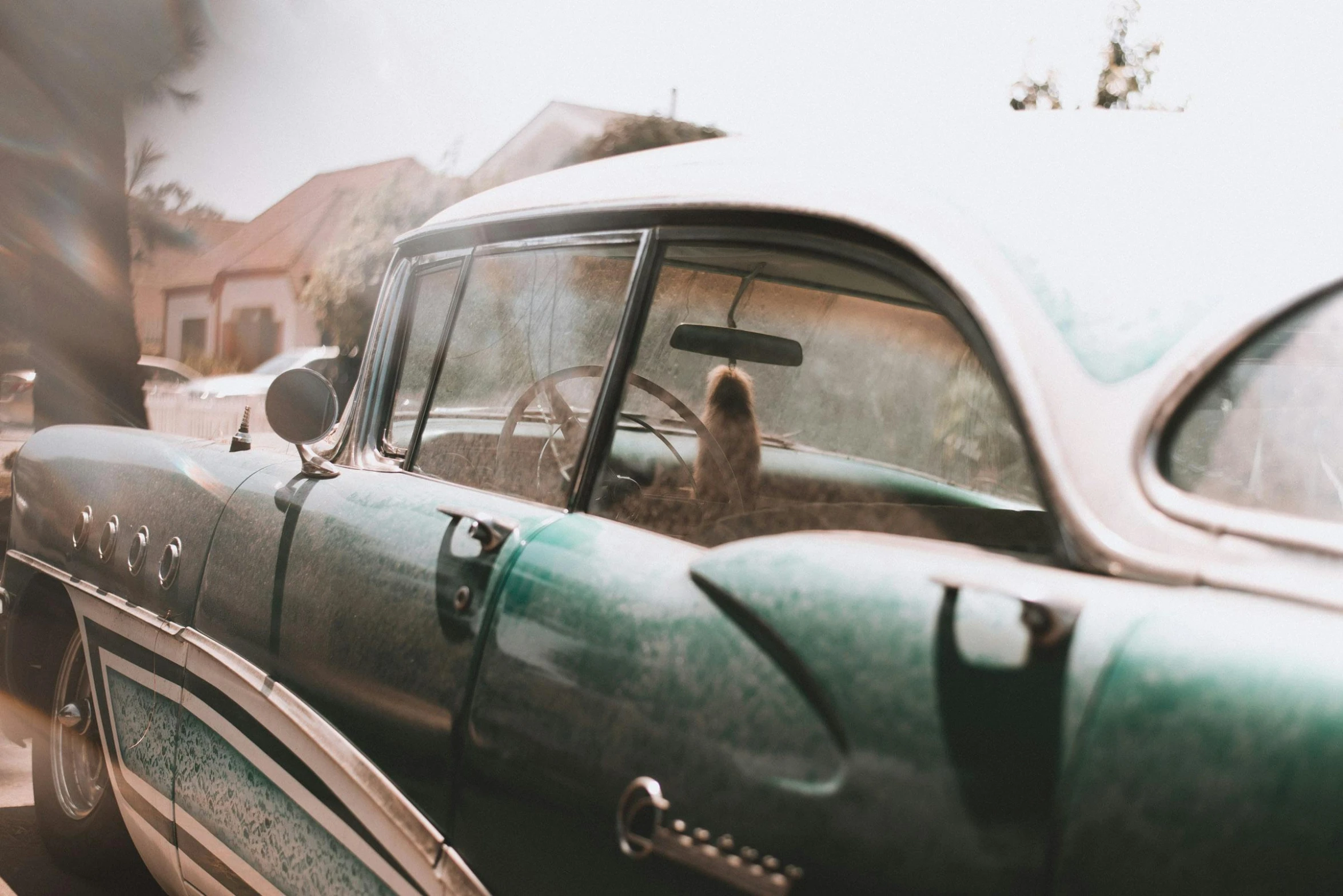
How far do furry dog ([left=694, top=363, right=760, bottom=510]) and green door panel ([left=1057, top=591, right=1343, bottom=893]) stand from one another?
3.06 feet

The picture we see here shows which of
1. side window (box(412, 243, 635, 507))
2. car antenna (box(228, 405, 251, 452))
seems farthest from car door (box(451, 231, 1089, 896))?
car antenna (box(228, 405, 251, 452))

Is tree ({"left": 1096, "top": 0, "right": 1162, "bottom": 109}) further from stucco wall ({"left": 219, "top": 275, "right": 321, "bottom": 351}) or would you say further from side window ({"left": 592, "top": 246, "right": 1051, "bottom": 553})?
stucco wall ({"left": 219, "top": 275, "right": 321, "bottom": 351})

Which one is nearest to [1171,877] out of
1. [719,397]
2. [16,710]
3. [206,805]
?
[719,397]

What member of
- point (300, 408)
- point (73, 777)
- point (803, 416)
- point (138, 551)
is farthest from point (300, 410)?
point (73, 777)

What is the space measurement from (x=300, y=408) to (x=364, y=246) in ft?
83.5

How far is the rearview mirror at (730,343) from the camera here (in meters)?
2.03

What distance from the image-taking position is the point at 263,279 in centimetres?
3516

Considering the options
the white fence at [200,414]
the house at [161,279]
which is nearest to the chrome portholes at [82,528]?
the white fence at [200,414]

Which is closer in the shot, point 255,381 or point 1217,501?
point 1217,501

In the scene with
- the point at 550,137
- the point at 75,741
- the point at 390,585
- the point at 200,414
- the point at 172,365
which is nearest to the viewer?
the point at 390,585

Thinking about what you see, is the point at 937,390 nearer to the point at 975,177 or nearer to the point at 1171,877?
the point at 975,177

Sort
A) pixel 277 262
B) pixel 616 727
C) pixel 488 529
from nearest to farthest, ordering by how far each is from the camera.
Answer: pixel 616 727
pixel 488 529
pixel 277 262

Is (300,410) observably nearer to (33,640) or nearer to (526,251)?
(526,251)

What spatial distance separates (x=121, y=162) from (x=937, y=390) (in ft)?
37.8
